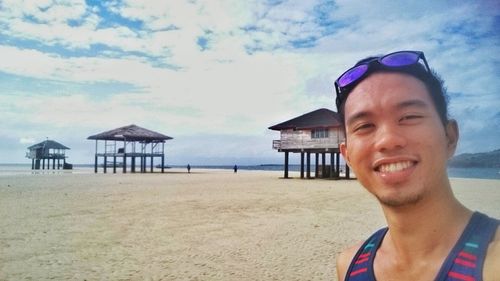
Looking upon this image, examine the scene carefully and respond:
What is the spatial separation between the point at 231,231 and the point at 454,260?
24.2 feet

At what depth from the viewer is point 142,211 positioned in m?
11.2

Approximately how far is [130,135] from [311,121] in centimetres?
2177

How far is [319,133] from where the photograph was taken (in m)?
29.4

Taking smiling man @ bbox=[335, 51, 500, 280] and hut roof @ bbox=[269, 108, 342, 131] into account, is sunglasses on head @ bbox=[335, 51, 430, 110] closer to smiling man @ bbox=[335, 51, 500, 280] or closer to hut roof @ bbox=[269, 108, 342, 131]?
smiling man @ bbox=[335, 51, 500, 280]

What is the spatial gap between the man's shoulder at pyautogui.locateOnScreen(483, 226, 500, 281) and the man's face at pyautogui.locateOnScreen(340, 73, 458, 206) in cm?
24

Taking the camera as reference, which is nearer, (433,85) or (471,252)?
(471,252)

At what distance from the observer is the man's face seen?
1.23 meters

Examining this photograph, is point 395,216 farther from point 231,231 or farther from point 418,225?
point 231,231

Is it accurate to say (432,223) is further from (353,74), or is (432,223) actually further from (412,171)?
(353,74)

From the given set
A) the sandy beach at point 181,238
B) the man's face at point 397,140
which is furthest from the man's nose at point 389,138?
the sandy beach at point 181,238

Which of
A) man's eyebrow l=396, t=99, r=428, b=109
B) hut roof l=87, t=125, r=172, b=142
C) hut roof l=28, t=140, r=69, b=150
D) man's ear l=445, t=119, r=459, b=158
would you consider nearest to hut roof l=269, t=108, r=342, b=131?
hut roof l=87, t=125, r=172, b=142

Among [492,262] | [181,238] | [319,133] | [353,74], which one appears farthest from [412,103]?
[319,133]

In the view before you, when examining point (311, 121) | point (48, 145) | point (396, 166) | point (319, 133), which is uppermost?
point (311, 121)

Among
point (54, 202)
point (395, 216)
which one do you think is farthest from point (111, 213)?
point (395, 216)
